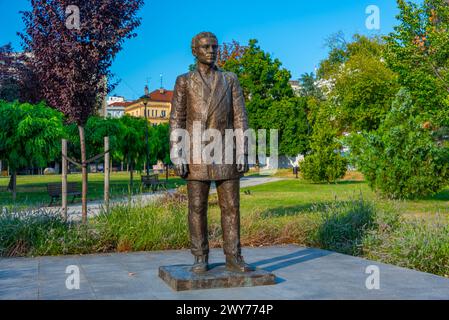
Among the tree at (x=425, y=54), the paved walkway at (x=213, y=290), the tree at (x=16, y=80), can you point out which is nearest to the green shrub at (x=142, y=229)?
the paved walkway at (x=213, y=290)

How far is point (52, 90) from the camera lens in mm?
12062

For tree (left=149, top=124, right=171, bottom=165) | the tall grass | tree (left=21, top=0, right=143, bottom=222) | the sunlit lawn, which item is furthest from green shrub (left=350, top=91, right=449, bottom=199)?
tree (left=149, top=124, right=171, bottom=165)

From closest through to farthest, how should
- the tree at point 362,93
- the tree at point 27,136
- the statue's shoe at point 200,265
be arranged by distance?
the statue's shoe at point 200,265 → the tree at point 27,136 → the tree at point 362,93

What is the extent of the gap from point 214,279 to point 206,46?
2520 mm

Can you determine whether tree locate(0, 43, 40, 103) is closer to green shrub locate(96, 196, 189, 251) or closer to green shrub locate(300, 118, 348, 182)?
green shrub locate(300, 118, 348, 182)

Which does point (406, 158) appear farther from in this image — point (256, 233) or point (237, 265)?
point (237, 265)

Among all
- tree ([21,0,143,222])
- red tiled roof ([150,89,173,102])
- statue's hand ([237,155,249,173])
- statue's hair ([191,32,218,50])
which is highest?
red tiled roof ([150,89,173,102])

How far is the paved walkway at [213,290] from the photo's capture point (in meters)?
5.46

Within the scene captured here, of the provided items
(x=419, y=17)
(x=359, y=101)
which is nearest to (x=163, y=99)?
(x=359, y=101)

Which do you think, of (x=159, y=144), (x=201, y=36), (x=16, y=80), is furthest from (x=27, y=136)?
(x=159, y=144)

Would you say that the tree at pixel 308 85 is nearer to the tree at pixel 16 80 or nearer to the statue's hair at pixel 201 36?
the tree at pixel 16 80

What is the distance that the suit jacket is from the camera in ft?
20.1

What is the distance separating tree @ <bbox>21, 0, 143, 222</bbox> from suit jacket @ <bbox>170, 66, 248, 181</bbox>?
18.5 feet

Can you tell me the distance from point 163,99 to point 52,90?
328ft
